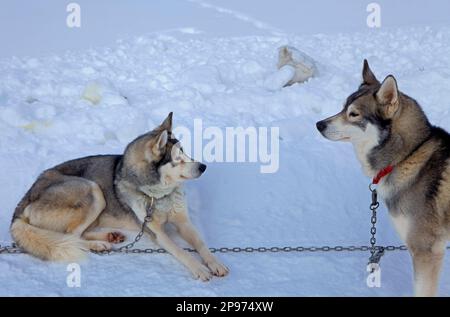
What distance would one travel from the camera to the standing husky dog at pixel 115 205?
315cm

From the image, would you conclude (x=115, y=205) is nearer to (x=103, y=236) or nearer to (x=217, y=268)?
Answer: (x=103, y=236)

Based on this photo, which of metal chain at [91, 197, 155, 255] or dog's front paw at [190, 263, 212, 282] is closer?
dog's front paw at [190, 263, 212, 282]

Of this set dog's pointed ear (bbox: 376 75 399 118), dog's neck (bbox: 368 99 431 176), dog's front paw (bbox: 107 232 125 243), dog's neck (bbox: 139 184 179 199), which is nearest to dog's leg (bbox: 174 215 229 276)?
dog's neck (bbox: 139 184 179 199)

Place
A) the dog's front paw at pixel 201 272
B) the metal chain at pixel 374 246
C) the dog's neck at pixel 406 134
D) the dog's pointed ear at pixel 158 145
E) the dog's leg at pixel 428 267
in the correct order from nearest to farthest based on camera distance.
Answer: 1. the dog's leg at pixel 428 267
2. the dog's neck at pixel 406 134
3. the dog's front paw at pixel 201 272
4. the metal chain at pixel 374 246
5. the dog's pointed ear at pixel 158 145

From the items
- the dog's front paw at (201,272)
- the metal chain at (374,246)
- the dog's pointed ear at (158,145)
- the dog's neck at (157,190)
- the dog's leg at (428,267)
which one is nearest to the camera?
the dog's leg at (428,267)

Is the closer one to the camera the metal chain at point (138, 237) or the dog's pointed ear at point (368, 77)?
the dog's pointed ear at point (368, 77)

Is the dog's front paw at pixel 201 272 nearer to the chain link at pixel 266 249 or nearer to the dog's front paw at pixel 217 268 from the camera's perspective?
the dog's front paw at pixel 217 268

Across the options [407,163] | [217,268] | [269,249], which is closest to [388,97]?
[407,163]

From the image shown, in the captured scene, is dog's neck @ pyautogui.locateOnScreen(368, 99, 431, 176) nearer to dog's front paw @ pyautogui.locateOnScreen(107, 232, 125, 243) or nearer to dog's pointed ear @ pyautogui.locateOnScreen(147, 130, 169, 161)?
dog's pointed ear @ pyautogui.locateOnScreen(147, 130, 169, 161)

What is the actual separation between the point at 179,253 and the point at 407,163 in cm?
137

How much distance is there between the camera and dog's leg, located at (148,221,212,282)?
301 centimetres

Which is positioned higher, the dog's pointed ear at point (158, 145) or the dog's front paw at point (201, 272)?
the dog's pointed ear at point (158, 145)

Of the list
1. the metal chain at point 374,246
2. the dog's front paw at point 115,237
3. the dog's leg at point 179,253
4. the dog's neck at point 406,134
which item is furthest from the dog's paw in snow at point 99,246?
the dog's neck at point 406,134
